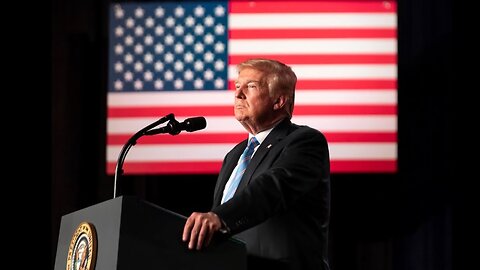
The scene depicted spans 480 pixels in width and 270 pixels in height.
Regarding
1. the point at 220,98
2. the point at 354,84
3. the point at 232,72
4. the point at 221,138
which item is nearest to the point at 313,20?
the point at 354,84

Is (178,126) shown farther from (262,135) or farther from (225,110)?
(225,110)

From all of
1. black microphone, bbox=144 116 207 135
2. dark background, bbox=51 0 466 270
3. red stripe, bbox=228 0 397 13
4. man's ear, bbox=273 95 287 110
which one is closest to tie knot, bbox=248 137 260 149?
man's ear, bbox=273 95 287 110

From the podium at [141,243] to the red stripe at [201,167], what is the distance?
2.63 meters

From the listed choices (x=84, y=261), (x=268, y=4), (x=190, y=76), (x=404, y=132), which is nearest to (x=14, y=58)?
(x=190, y=76)

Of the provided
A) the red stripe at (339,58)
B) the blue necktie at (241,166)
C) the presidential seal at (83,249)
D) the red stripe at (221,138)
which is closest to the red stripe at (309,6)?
the red stripe at (339,58)

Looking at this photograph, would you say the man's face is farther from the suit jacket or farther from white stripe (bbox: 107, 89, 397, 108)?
white stripe (bbox: 107, 89, 397, 108)

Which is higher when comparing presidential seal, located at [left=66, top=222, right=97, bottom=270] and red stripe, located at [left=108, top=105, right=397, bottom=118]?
red stripe, located at [left=108, top=105, right=397, bottom=118]

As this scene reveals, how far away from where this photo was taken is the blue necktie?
2.36 m

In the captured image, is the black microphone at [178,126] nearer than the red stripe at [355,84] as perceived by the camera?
Yes

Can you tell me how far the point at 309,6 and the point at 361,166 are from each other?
976mm

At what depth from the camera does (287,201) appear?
2.08 metres

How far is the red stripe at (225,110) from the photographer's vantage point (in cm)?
460

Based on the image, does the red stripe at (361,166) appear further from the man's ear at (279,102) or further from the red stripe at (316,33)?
the man's ear at (279,102)

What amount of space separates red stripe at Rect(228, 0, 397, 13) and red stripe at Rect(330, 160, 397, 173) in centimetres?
88
